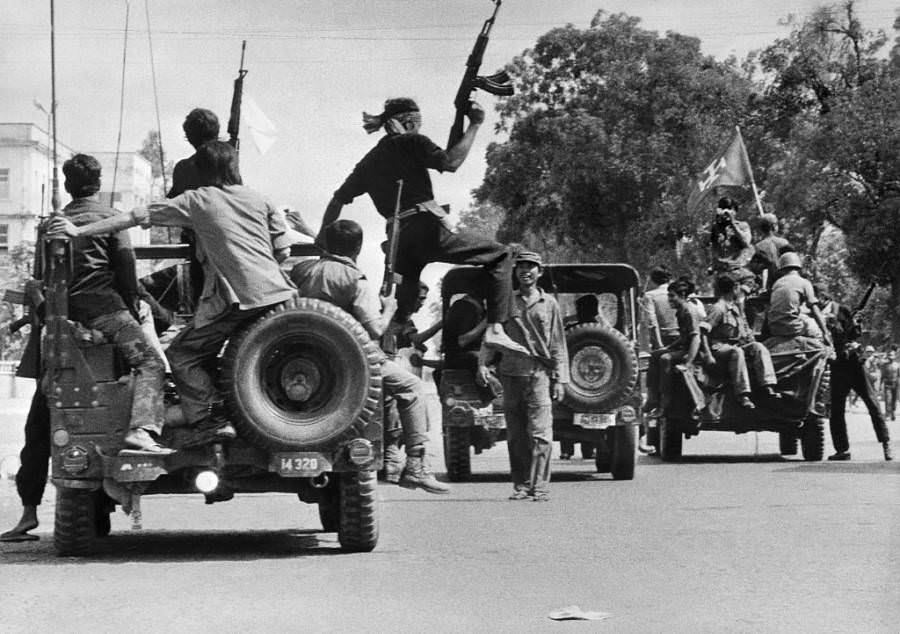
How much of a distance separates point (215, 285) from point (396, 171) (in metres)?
4.11

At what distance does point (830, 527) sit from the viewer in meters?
11.1

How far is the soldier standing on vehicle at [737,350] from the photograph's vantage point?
18.7 m

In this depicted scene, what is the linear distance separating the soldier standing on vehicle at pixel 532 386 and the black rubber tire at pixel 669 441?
5.44 meters

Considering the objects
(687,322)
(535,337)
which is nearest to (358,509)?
(535,337)

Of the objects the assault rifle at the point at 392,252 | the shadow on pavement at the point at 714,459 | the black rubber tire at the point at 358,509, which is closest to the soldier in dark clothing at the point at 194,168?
the black rubber tire at the point at 358,509

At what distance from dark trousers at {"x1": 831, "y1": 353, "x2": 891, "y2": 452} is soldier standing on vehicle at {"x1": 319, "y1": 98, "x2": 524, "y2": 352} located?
6165mm

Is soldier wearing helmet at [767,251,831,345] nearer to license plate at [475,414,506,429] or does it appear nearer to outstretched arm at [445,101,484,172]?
license plate at [475,414,506,429]

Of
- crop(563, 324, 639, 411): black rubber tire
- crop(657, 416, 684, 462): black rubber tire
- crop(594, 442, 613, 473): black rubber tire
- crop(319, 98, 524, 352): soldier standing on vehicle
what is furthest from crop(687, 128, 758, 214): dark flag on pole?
crop(319, 98, 524, 352): soldier standing on vehicle

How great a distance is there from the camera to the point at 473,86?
1412cm

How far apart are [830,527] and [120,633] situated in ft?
17.6

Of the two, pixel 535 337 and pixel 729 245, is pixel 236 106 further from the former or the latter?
pixel 729 245

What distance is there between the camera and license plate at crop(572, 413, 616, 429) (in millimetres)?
16125

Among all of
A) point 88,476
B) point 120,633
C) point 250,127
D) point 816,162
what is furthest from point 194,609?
point 816,162

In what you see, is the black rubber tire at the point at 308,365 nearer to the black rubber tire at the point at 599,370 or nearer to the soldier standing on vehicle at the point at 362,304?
the soldier standing on vehicle at the point at 362,304
